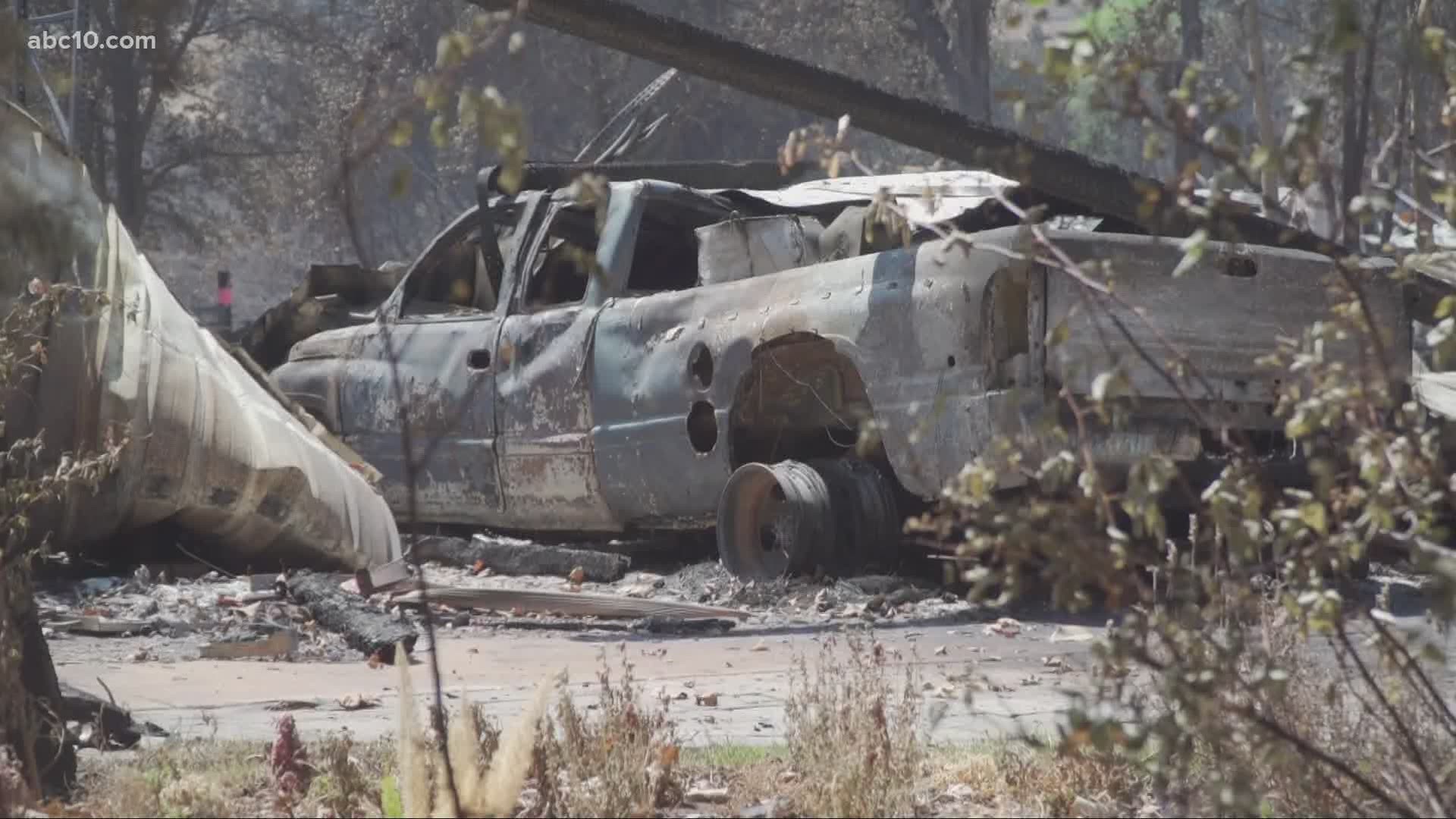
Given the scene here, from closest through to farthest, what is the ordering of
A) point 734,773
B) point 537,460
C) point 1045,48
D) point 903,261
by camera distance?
point 1045,48 < point 734,773 < point 903,261 < point 537,460

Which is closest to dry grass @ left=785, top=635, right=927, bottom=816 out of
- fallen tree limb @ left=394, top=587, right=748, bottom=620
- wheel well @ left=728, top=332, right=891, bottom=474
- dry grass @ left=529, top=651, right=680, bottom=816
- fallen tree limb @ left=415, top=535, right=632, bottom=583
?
dry grass @ left=529, top=651, right=680, bottom=816

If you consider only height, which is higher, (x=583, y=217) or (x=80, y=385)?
(x=583, y=217)

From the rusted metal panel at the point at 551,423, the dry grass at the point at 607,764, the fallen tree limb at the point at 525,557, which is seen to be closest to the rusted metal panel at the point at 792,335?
the rusted metal panel at the point at 551,423

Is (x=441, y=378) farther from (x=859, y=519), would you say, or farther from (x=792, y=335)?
(x=859, y=519)

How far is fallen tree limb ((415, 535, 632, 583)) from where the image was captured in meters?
10.2

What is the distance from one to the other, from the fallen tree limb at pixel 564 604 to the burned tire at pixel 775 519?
21.9 inches

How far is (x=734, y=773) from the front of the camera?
4699 millimetres

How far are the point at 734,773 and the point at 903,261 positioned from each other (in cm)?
409

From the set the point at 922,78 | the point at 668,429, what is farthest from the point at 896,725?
the point at 922,78

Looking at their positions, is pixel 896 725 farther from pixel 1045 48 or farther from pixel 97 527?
pixel 97 527

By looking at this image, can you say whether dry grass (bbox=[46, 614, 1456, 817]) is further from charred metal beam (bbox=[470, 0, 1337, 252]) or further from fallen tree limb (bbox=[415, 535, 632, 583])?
fallen tree limb (bbox=[415, 535, 632, 583])

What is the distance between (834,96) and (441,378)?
3448 mm

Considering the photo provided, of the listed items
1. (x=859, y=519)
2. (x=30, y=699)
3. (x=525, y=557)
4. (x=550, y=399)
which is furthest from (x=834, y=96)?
(x=30, y=699)

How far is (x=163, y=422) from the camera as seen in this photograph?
351 inches
